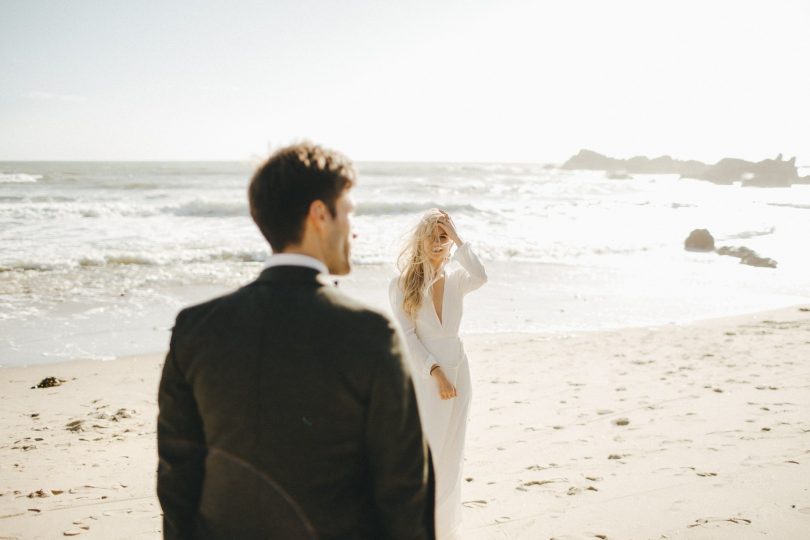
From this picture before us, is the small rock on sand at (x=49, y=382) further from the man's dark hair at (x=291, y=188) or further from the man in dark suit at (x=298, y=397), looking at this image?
the man's dark hair at (x=291, y=188)

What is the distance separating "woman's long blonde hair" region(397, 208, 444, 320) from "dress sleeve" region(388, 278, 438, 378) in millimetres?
32

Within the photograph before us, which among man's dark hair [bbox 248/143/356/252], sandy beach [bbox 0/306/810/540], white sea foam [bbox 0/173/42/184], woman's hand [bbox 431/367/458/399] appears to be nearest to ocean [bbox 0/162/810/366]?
man's dark hair [bbox 248/143/356/252]

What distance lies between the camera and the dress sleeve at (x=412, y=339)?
356cm

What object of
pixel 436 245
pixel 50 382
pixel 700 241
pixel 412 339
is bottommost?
pixel 50 382

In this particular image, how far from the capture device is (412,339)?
365 cm

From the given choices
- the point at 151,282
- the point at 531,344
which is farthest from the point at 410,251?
the point at 151,282

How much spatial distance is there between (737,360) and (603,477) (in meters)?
4.45

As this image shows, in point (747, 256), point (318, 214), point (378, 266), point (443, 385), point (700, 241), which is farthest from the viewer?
point (700, 241)

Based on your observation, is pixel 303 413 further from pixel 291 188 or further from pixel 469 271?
pixel 469 271

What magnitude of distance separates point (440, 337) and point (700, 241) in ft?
60.0

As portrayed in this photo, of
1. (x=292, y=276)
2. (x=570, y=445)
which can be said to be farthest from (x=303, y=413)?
(x=570, y=445)

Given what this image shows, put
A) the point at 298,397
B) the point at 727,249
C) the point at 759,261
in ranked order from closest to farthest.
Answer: the point at 298,397 → the point at 759,261 → the point at 727,249

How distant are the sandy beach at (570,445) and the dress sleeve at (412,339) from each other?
1213 mm

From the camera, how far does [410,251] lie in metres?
3.79
